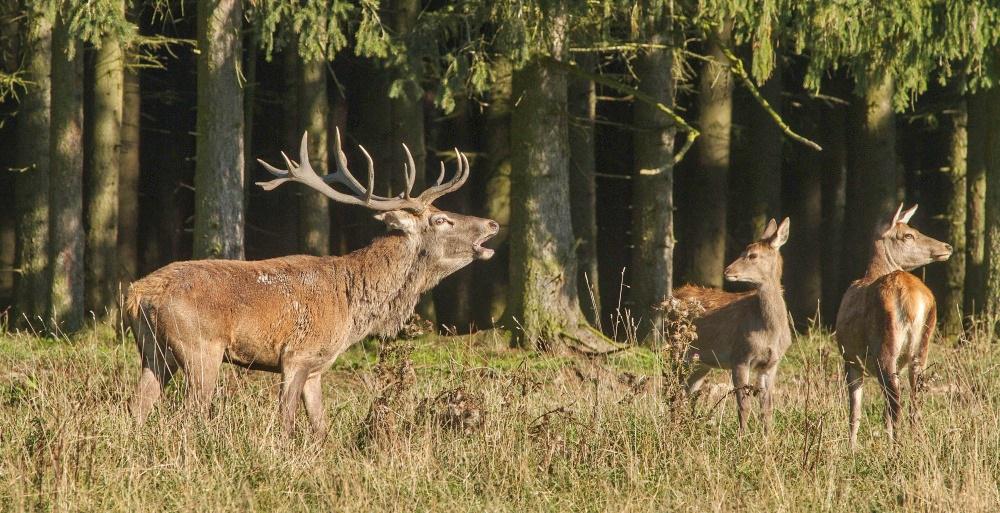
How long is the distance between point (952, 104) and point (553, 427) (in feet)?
40.1

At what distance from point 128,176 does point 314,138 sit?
2704 mm

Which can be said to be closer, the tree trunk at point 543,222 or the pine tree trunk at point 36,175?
the tree trunk at point 543,222

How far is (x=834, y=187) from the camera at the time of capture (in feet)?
65.6

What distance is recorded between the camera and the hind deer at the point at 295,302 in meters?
8.30

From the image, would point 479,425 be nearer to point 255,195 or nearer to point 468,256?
point 468,256

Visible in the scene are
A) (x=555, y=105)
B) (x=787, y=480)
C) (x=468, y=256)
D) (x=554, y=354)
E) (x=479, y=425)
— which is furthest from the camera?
(x=555, y=105)

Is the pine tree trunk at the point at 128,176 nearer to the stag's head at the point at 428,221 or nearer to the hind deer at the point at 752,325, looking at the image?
the stag's head at the point at 428,221

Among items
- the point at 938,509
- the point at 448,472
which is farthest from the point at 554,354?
the point at 938,509

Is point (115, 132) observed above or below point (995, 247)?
above

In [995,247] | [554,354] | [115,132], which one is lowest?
[554,354]

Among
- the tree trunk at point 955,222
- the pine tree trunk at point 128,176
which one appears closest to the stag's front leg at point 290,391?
the pine tree trunk at point 128,176

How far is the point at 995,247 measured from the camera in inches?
568

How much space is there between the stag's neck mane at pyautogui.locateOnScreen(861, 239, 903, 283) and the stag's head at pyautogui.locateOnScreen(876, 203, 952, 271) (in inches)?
0.5

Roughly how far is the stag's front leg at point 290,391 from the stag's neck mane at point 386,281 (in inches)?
26.5
